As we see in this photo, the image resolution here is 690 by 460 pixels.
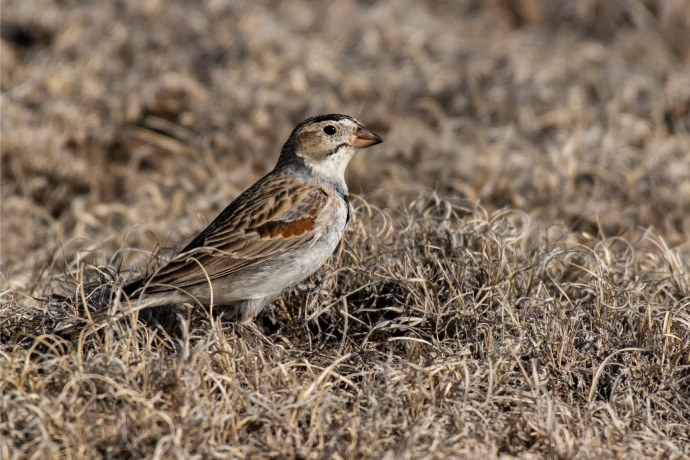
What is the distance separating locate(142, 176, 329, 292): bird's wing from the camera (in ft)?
16.9

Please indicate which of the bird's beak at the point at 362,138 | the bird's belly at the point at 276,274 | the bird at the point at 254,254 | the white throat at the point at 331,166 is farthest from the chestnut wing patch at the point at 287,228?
the bird's beak at the point at 362,138

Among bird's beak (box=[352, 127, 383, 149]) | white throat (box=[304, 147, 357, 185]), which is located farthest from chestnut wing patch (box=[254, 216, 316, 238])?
bird's beak (box=[352, 127, 383, 149])

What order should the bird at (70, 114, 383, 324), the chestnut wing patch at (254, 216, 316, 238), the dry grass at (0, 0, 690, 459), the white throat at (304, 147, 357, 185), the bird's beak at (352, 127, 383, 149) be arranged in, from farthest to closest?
the bird's beak at (352, 127, 383, 149), the white throat at (304, 147, 357, 185), the chestnut wing patch at (254, 216, 316, 238), the bird at (70, 114, 383, 324), the dry grass at (0, 0, 690, 459)

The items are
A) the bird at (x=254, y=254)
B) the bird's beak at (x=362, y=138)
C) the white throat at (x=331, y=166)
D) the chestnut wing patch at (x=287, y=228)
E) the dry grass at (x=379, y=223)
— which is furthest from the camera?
the bird's beak at (x=362, y=138)

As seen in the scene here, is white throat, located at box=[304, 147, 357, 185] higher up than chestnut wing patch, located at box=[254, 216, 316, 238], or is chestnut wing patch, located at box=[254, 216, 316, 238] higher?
white throat, located at box=[304, 147, 357, 185]

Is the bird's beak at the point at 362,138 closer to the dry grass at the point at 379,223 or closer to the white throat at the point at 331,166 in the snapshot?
the white throat at the point at 331,166

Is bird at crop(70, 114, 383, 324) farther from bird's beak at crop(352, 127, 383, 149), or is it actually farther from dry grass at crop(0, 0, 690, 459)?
bird's beak at crop(352, 127, 383, 149)

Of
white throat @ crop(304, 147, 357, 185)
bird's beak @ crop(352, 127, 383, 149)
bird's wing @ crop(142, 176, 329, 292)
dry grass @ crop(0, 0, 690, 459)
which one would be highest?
bird's beak @ crop(352, 127, 383, 149)

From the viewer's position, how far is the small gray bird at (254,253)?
5105 millimetres

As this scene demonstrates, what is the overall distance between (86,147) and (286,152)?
3.39 m

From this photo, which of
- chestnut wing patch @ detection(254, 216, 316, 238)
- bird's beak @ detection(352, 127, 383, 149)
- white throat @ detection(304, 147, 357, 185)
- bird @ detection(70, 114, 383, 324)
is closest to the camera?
bird @ detection(70, 114, 383, 324)

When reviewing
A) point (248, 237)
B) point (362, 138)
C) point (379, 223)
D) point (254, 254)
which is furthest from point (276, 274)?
point (379, 223)

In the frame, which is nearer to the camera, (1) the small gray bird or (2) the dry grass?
(2) the dry grass

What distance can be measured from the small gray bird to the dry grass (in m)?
0.20
